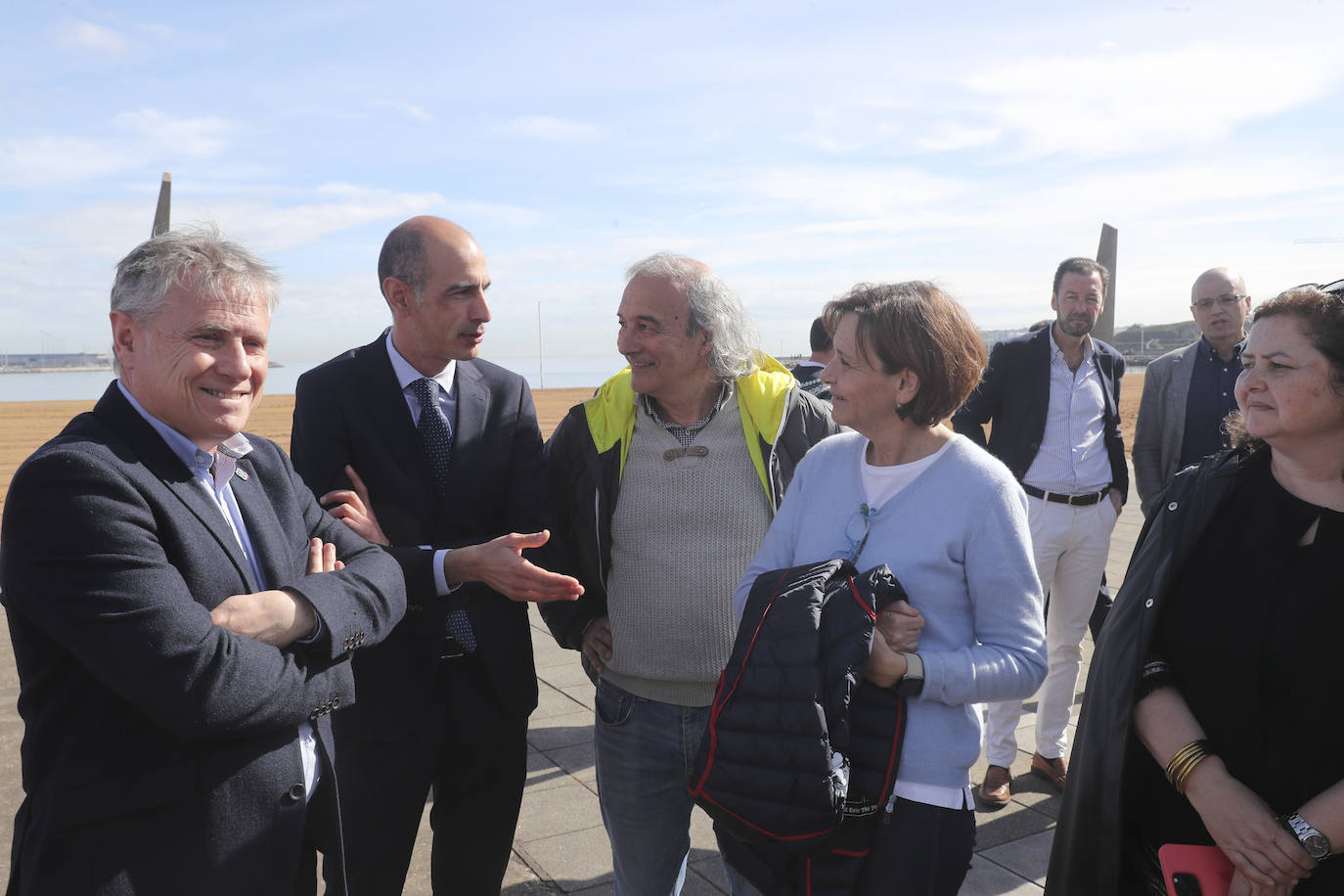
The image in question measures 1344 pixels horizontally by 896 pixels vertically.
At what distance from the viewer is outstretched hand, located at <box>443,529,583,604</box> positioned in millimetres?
2418

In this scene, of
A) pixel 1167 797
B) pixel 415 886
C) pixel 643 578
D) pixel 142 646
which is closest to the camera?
pixel 142 646

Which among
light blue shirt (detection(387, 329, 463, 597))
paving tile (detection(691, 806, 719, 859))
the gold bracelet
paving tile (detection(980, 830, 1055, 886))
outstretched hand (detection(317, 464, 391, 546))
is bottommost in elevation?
paving tile (detection(691, 806, 719, 859))

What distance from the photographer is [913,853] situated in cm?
189

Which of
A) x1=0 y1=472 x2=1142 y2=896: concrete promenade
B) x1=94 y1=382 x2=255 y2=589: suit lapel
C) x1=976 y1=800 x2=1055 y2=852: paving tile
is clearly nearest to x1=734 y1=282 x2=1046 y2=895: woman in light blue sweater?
x1=94 y1=382 x2=255 y2=589: suit lapel

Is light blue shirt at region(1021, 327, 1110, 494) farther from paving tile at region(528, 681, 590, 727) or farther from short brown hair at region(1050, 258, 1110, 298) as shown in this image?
paving tile at region(528, 681, 590, 727)

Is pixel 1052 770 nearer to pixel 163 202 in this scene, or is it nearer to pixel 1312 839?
pixel 1312 839

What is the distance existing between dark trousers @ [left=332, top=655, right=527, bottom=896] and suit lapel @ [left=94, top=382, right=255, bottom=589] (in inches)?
36.2

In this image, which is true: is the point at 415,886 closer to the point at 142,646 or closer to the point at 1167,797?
the point at 142,646

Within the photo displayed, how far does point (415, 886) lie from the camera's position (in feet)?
10.9

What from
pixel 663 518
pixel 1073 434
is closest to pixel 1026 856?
pixel 663 518

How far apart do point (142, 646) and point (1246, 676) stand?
7.11 feet

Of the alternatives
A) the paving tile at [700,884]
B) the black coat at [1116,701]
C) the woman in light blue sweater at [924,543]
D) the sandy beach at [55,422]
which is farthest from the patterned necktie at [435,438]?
the sandy beach at [55,422]

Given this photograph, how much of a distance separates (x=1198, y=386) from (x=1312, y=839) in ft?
12.0

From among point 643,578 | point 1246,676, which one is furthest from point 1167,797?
point 643,578
